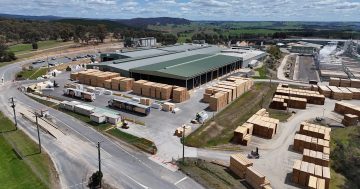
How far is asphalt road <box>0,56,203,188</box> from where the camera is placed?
117 ft

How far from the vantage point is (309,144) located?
1758 inches

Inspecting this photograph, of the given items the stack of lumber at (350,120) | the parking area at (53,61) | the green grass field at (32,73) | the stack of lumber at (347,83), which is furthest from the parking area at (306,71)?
the parking area at (53,61)

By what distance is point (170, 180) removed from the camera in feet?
119

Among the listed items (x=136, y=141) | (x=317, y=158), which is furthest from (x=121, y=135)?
(x=317, y=158)

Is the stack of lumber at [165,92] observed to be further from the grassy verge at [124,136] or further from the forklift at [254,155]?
the forklift at [254,155]

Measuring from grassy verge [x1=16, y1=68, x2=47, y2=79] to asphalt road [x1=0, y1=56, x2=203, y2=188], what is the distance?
49280mm

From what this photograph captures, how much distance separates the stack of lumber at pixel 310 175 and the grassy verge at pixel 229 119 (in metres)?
13.7

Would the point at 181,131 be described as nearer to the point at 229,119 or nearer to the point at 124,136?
the point at 124,136

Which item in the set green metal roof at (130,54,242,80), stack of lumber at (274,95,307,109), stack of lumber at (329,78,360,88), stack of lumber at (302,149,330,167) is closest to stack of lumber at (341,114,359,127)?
stack of lumber at (274,95,307,109)

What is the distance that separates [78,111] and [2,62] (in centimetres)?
8971

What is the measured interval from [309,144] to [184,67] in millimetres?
46669

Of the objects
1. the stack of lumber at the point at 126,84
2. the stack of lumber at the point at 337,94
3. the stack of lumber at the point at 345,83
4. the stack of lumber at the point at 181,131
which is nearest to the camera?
the stack of lumber at the point at 181,131

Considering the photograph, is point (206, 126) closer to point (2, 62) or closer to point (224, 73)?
point (224, 73)

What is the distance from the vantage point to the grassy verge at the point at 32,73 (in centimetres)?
9744
